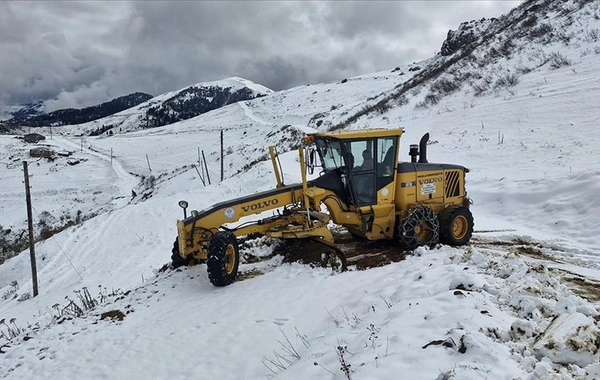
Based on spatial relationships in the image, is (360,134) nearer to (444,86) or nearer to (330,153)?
(330,153)

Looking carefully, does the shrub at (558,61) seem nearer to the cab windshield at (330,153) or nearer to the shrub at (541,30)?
the shrub at (541,30)

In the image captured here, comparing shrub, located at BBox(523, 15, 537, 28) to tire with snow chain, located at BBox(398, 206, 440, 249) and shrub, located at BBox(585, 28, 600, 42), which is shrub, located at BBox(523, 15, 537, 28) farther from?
tire with snow chain, located at BBox(398, 206, 440, 249)

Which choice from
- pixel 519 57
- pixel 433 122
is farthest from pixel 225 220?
pixel 519 57

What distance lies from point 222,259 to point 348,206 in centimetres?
283

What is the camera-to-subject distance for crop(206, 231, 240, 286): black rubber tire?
7.77m

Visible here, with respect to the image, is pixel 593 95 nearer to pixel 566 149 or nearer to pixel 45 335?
pixel 566 149

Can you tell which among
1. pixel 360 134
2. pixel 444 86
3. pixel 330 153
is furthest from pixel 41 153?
pixel 360 134

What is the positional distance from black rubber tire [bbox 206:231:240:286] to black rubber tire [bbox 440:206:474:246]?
14.3 ft

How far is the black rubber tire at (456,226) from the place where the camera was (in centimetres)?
966

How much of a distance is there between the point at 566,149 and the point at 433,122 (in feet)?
29.3

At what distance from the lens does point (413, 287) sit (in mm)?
6512

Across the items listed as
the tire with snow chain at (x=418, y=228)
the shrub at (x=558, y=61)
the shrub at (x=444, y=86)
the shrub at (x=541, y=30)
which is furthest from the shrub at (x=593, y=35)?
the tire with snow chain at (x=418, y=228)

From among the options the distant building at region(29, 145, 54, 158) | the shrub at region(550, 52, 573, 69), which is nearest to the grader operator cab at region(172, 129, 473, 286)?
the shrub at region(550, 52, 573, 69)

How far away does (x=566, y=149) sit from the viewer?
13930mm
